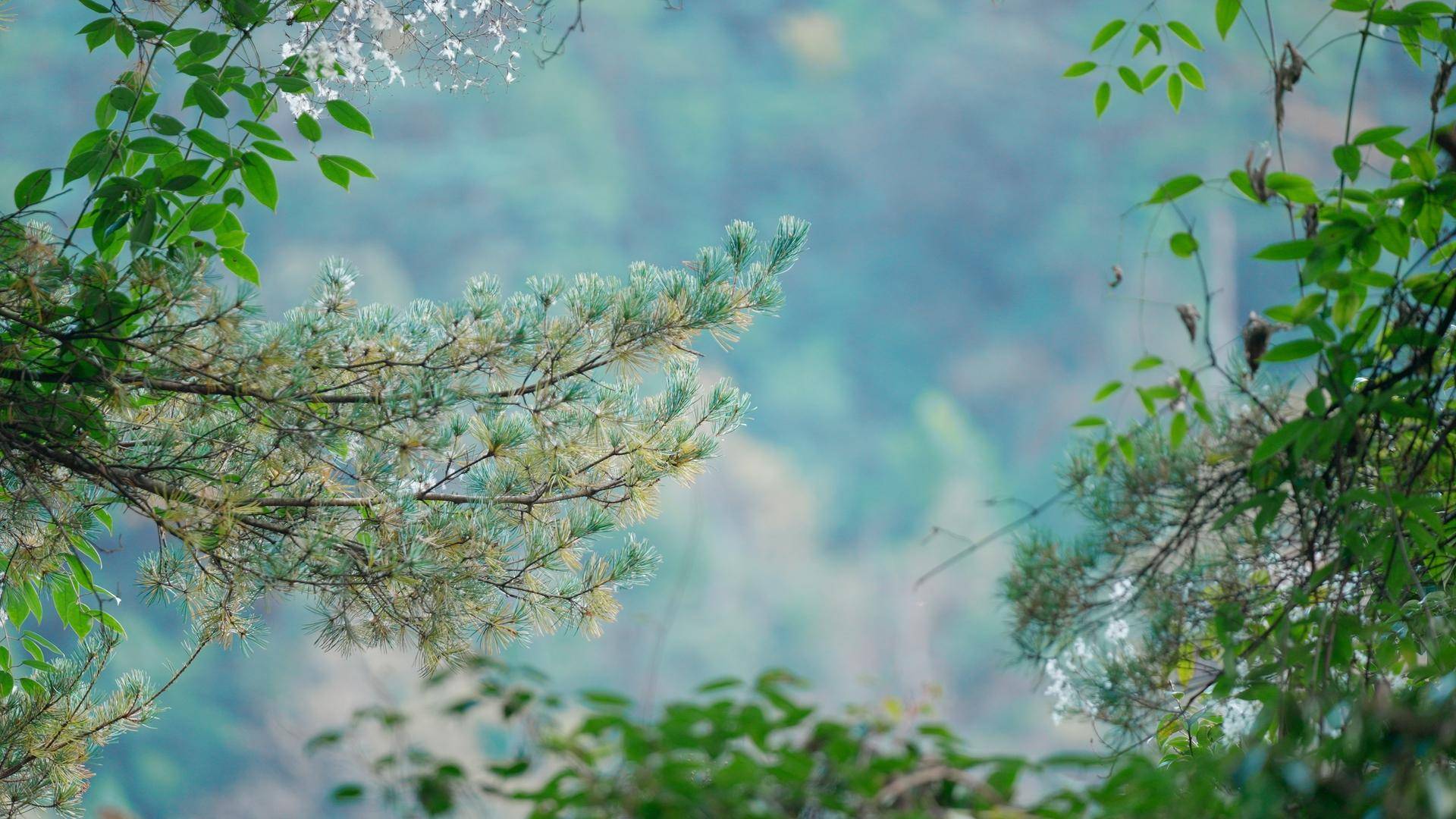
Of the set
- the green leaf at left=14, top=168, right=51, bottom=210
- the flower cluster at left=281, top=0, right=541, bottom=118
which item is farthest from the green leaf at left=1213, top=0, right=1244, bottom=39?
the green leaf at left=14, top=168, right=51, bottom=210

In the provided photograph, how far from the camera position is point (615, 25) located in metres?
6.14

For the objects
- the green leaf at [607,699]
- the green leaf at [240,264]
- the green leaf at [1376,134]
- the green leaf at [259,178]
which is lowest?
the green leaf at [607,699]

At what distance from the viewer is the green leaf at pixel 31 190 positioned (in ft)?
4.56

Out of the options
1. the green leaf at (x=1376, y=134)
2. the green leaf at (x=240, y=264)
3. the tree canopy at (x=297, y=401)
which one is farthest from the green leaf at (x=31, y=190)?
the green leaf at (x=1376, y=134)

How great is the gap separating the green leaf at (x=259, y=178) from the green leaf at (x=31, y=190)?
255mm

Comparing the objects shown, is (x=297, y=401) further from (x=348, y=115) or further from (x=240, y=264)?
(x=348, y=115)

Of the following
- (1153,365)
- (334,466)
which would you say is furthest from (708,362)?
(1153,365)

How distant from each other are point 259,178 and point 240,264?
131 mm

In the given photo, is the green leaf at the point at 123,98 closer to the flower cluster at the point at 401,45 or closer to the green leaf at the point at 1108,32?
the flower cluster at the point at 401,45

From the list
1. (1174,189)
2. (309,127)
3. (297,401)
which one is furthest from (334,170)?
(1174,189)

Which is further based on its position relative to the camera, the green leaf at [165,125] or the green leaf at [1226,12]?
the green leaf at [165,125]

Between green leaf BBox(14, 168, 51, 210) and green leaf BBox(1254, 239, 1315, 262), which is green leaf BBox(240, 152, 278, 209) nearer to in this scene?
green leaf BBox(14, 168, 51, 210)

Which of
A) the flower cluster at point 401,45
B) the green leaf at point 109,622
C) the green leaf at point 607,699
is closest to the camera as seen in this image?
the green leaf at point 607,699

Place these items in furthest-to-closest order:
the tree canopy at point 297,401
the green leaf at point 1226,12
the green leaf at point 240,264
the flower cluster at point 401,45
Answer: the flower cluster at point 401,45, the green leaf at point 240,264, the tree canopy at point 297,401, the green leaf at point 1226,12
